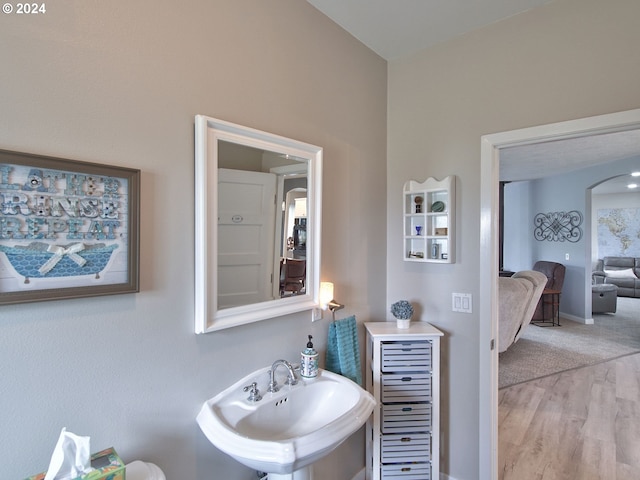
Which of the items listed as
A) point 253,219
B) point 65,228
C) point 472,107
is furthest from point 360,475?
point 472,107

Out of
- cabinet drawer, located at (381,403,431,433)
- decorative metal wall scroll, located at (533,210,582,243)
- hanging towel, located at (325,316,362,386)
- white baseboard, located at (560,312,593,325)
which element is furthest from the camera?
decorative metal wall scroll, located at (533,210,582,243)

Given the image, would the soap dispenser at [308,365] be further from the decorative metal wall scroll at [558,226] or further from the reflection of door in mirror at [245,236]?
the decorative metal wall scroll at [558,226]

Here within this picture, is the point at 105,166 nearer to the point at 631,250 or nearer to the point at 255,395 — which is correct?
the point at 255,395

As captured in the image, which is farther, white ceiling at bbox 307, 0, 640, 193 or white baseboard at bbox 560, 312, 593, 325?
white baseboard at bbox 560, 312, 593, 325

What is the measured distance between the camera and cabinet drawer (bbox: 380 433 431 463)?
1.99 metres

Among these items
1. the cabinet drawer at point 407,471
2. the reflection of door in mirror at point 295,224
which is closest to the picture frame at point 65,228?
the reflection of door in mirror at point 295,224

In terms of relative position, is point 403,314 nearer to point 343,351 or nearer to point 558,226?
point 343,351

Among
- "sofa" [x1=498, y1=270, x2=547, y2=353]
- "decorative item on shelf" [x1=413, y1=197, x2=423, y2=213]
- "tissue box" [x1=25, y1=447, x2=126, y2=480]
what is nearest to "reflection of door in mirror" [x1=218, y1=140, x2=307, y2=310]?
"tissue box" [x1=25, y1=447, x2=126, y2=480]

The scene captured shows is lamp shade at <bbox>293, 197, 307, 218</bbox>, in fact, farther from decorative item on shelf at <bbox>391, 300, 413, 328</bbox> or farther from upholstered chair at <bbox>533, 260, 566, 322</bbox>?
upholstered chair at <bbox>533, 260, 566, 322</bbox>

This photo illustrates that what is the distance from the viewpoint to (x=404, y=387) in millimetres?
1992

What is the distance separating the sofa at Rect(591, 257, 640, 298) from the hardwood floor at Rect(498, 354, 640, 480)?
5.07 metres

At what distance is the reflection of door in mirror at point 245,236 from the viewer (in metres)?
1.42

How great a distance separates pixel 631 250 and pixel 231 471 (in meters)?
10.9

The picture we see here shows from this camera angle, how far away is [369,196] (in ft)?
7.39
